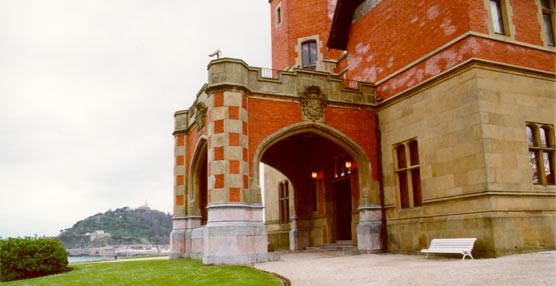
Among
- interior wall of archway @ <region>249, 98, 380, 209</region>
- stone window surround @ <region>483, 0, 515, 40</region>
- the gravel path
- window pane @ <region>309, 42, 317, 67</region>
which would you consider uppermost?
window pane @ <region>309, 42, 317, 67</region>

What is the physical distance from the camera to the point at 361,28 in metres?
18.9

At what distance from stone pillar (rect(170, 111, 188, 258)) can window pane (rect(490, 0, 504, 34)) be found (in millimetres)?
13081

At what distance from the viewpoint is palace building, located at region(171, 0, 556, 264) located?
1217cm

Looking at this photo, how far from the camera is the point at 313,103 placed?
1566 cm

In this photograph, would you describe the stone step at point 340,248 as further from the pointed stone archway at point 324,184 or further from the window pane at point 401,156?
the window pane at point 401,156

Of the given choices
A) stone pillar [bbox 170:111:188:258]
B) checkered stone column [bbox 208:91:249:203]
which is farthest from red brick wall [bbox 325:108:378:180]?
stone pillar [bbox 170:111:188:258]

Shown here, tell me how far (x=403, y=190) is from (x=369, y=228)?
72.1 inches

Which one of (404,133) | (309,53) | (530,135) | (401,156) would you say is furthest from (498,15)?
(309,53)

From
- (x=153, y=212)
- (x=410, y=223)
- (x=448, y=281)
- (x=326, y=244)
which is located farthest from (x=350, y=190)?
(x=153, y=212)

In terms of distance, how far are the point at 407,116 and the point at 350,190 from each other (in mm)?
4713

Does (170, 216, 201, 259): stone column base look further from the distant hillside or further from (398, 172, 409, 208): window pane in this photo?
the distant hillside

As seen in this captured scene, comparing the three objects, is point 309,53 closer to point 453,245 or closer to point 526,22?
point 526,22

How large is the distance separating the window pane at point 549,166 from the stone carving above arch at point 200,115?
1152 cm

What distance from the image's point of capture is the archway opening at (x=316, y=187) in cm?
1878
